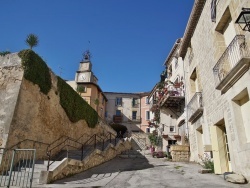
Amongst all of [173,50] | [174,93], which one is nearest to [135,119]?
[173,50]

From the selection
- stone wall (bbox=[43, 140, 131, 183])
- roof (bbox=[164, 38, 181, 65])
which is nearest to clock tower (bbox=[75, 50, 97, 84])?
roof (bbox=[164, 38, 181, 65])

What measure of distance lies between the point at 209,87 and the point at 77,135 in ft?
32.2

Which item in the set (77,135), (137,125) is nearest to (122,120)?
(137,125)

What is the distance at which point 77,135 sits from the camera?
15453mm

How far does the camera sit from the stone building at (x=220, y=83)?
23.1 ft

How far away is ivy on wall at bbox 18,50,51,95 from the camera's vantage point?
10.8 m

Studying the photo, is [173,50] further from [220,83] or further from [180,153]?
[220,83]

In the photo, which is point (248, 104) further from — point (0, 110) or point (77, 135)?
point (77, 135)

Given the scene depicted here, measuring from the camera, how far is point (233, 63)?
301 inches

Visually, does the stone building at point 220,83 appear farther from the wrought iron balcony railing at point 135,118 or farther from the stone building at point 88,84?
the wrought iron balcony railing at point 135,118

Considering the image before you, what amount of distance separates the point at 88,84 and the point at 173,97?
18.4 metres

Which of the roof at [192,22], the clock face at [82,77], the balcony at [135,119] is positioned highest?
the clock face at [82,77]

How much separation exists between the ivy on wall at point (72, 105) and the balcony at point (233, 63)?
31.0ft

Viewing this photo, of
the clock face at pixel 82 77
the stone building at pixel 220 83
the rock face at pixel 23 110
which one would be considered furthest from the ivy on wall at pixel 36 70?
the clock face at pixel 82 77
